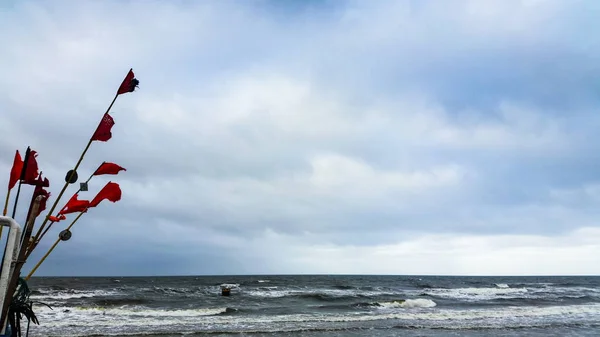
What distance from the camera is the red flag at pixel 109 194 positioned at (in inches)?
151

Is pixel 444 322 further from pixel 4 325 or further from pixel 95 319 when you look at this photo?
pixel 4 325

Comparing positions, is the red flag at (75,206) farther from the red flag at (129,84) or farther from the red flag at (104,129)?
the red flag at (129,84)

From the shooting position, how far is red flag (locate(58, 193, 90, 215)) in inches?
151

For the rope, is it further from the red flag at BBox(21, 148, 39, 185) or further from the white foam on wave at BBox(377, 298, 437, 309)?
the white foam on wave at BBox(377, 298, 437, 309)

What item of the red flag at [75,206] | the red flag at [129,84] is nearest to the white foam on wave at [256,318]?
the red flag at [75,206]

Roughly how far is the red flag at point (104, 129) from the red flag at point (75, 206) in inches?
20.6

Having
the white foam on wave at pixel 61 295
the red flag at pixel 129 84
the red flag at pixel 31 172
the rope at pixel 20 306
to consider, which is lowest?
the white foam on wave at pixel 61 295

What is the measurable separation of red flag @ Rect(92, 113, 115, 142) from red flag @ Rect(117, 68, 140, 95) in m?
0.23

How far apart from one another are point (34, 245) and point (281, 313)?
2228cm

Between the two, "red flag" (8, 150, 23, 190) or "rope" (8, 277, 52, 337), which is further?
"rope" (8, 277, 52, 337)

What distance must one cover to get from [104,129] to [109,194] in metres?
0.54

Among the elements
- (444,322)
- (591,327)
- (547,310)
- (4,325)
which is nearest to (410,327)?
(444,322)

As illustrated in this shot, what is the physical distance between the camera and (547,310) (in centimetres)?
2692

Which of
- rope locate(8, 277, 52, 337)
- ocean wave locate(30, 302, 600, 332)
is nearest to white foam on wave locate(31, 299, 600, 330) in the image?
ocean wave locate(30, 302, 600, 332)
